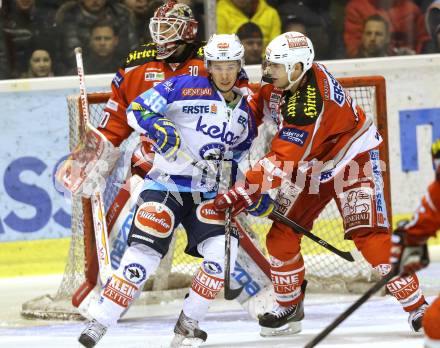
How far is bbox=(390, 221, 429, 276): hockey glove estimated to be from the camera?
3885mm

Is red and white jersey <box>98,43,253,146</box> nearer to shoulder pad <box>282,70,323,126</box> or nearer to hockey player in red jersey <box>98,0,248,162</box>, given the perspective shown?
hockey player in red jersey <box>98,0,248,162</box>

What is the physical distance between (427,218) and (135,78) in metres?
2.50

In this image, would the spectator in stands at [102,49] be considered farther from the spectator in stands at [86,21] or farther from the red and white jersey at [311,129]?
the red and white jersey at [311,129]

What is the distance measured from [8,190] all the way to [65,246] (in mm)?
461

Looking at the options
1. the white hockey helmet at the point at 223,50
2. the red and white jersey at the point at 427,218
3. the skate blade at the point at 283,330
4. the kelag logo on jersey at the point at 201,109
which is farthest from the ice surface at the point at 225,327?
the white hockey helmet at the point at 223,50

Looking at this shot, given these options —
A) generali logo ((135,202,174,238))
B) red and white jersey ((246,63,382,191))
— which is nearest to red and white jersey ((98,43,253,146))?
red and white jersey ((246,63,382,191))

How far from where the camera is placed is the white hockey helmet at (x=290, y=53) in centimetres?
520

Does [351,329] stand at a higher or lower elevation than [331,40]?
lower

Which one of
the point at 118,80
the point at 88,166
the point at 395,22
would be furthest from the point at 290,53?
the point at 395,22

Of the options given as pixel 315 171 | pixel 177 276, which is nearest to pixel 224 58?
pixel 315 171

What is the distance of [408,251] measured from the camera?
3.90m

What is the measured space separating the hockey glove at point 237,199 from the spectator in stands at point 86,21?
2.46m

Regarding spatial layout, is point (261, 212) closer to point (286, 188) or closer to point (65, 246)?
point (286, 188)

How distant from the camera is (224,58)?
5.21 m
